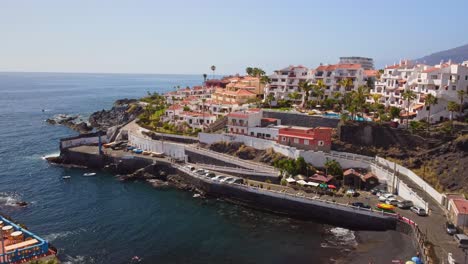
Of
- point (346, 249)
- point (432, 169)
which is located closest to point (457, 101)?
point (432, 169)

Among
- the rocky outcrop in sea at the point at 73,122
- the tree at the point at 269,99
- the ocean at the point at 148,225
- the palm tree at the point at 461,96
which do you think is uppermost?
the palm tree at the point at 461,96

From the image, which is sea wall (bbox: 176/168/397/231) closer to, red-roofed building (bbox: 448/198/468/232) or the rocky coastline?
red-roofed building (bbox: 448/198/468/232)

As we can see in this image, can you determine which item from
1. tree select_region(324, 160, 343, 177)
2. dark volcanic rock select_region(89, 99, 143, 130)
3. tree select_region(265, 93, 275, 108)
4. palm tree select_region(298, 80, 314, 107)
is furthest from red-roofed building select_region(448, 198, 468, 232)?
dark volcanic rock select_region(89, 99, 143, 130)

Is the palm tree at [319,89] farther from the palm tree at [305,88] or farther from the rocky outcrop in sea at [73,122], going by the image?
the rocky outcrop in sea at [73,122]

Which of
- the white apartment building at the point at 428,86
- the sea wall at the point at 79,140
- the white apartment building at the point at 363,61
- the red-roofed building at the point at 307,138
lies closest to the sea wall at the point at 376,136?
the red-roofed building at the point at 307,138

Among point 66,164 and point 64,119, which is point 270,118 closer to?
point 66,164

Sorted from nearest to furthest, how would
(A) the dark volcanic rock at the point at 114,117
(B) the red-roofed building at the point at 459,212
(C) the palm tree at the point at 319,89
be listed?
(B) the red-roofed building at the point at 459,212 → (C) the palm tree at the point at 319,89 → (A) the dark volcanic rock at the point at 114,117
